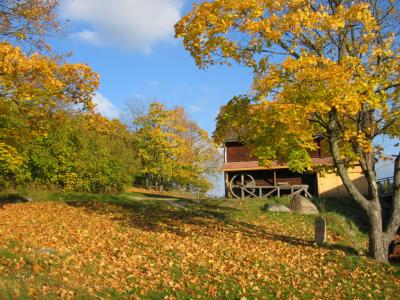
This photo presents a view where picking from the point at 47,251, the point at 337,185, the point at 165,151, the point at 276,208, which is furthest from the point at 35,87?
the point at 165,151

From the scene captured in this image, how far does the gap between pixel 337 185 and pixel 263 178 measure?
571 cm

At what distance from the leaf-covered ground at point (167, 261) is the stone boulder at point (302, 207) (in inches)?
166

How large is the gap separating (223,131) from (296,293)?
18.5ft

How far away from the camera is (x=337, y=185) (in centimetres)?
2795

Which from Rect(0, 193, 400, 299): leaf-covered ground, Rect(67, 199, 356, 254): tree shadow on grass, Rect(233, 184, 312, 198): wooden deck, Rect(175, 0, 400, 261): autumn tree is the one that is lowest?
Rect(0, 193, 400, 299): leaf-covered ground

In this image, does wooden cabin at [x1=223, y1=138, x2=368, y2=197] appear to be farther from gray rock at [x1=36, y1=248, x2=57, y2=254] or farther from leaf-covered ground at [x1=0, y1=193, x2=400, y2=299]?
gray rock at [x1=36, y1=248, x2=57, y2=254]

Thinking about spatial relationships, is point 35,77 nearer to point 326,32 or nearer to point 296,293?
point 326,32

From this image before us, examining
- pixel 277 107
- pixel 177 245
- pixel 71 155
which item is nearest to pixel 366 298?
pixel 277 107

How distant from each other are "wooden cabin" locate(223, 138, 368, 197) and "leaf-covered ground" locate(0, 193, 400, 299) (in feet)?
38.8

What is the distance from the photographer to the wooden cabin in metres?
28.5

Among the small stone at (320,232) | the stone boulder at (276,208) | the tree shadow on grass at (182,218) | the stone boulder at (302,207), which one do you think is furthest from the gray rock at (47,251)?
the stone boulder at (302,207)

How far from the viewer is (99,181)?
24594mm

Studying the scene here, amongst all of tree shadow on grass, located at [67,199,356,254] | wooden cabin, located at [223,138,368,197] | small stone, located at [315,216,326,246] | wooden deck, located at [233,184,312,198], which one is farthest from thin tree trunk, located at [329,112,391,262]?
wooden cabin, located at [223,138,368,197]

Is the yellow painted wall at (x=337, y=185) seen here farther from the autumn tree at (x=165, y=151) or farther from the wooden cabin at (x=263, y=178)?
the autumn tree at (x=165, y=151)
